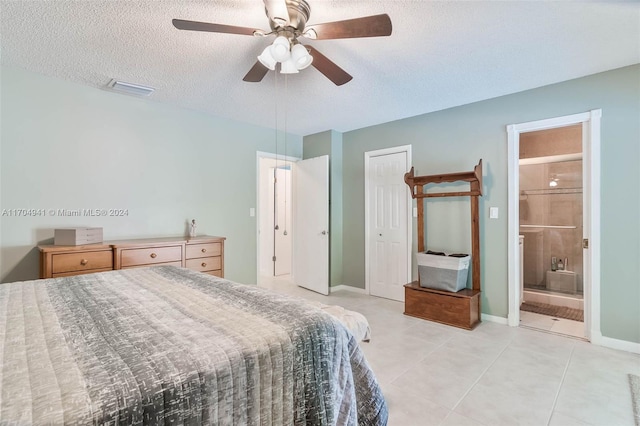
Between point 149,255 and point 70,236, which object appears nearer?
point 70,236

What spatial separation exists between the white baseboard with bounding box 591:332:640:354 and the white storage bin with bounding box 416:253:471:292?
109cm

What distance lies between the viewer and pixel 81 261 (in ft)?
8.14

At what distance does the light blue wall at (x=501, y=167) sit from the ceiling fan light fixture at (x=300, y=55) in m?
2.33

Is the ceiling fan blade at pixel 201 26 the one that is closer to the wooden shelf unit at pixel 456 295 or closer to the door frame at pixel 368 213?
the wooden shelf unit at pixel 456 295

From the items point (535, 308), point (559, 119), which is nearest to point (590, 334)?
point (535, 308)

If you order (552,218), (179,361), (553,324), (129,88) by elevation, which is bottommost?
(553,324)

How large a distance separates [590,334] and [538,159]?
8.87ft

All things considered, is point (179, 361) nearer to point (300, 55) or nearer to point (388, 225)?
point (300, 55)

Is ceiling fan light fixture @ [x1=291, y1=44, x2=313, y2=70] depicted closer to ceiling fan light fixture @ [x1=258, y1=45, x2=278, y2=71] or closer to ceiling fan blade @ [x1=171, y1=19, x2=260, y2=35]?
ceiling fan light fixture @ [x1=258, y1=45, x2=278, y2=71]

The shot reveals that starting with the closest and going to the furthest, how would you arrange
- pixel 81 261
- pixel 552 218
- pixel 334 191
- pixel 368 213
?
1. pixel 81 261
2. pixel 368 213
3. pixel 552 218
4. pixel 334 191

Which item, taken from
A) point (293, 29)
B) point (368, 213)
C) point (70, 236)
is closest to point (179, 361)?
point (293, 29)

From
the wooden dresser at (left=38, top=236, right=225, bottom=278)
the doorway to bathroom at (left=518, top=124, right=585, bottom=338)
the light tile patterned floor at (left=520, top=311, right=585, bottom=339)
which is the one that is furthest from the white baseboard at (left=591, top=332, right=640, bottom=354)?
the wooden dresser at (left=38, top=236, right=225, bottom=278)

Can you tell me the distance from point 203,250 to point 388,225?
2327mm

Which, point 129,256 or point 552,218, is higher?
point 552,218
